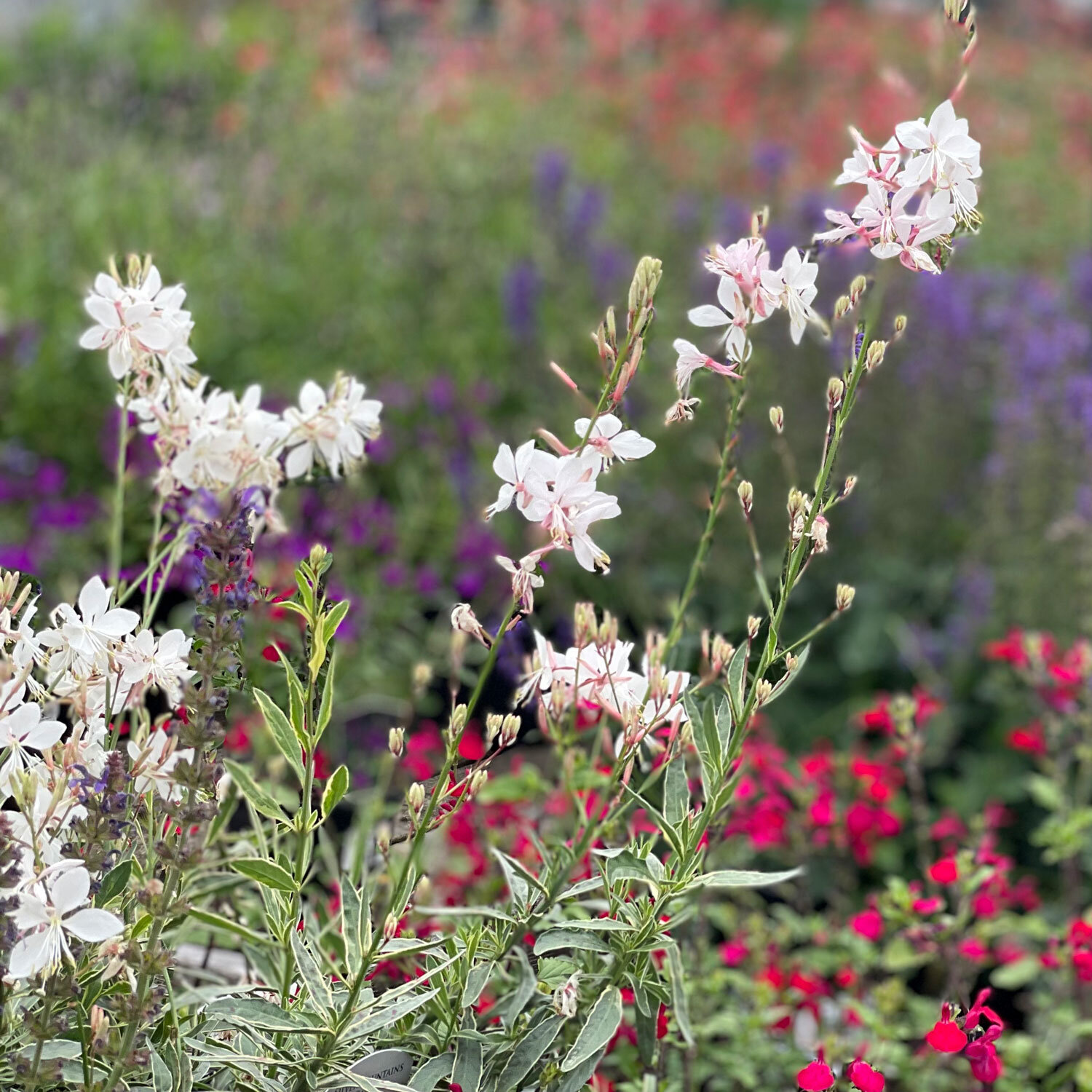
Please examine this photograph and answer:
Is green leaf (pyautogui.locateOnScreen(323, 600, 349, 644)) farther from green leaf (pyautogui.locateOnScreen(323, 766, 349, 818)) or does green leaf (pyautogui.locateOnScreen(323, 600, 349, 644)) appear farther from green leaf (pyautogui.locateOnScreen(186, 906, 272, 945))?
green leaf (pyautogui.locateOnScreen(186, 906, 272, 945))

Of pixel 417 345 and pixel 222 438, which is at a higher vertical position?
pixel 417 345

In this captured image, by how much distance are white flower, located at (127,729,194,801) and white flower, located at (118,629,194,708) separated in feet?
0.14

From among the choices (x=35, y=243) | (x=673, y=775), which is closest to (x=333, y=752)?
(x=673, y=775)

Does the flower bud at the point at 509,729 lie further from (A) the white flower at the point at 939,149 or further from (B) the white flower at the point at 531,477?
(A) the white flower at the point at 939,149

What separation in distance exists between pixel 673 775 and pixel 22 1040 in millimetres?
567

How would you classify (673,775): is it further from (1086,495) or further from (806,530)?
(1086,495)

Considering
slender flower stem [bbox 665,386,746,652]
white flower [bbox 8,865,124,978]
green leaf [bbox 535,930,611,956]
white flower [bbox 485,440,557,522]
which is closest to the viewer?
white flower [bbox 8,865,124,978]

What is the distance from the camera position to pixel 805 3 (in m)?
12.4

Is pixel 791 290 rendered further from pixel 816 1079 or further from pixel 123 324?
pixel 816 1079

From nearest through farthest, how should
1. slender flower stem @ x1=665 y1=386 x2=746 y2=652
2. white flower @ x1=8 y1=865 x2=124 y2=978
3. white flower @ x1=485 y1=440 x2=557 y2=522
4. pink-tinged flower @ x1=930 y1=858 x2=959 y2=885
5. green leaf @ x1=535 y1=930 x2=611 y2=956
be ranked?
white flower @ x1=8 y1=865 x2=124 y2=978 → white flower @ x1=485 y1=440 x2=557 y2=522 → green leaf @ x1=535 y1=930 x2=611 y2=956 → slender flower stem @ x1=665 y1=386 x2=746 y2=652 → pink-tinged flower @ x1=930 y1=858 x2=959 y2=885

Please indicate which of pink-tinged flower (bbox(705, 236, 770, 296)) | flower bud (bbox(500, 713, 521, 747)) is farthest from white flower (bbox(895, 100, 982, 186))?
flower bud (bbox(500, 713, 521, 747))

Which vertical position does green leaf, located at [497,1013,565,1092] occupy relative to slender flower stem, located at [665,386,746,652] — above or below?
below

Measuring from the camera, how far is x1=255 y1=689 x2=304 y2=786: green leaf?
109 cm

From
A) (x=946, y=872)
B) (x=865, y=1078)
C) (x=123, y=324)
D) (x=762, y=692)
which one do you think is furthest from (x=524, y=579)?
(x=946, y=872)
